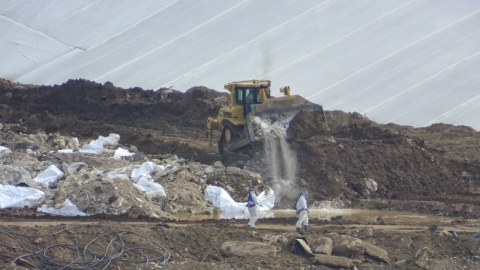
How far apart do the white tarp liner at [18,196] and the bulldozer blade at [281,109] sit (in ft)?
15.6

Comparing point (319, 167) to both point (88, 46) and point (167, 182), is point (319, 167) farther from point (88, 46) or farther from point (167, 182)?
point (88, 46)

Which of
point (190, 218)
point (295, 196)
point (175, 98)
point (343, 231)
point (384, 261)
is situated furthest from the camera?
point (175, 98)

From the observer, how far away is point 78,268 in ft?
41.5

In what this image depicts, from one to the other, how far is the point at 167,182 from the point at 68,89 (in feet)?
34.1

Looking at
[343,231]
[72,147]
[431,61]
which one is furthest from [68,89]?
[343,231]

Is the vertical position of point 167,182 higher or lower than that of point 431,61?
lower

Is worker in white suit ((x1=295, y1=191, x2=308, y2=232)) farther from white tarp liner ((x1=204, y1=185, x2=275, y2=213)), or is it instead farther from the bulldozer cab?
the bulldozer cab

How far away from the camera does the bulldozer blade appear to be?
20203mm

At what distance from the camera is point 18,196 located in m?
17.5

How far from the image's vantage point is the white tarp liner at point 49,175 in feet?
60.0

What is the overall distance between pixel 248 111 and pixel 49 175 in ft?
15.1

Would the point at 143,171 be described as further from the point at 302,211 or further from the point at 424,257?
the point at 424,257

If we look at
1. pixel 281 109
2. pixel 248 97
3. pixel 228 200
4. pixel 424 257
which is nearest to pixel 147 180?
pixel 228 200

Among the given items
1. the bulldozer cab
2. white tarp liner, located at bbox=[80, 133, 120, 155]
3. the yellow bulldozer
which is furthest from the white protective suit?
white tarp liner, located at bbox=[80, 133, 120, 155]
